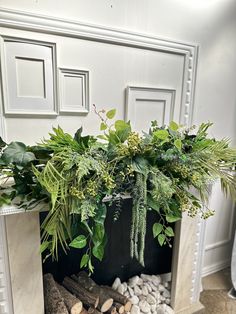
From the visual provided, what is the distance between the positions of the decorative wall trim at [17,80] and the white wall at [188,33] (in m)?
0.04

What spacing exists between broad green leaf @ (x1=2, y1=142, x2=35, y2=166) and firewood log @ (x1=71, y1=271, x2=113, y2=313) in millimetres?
866

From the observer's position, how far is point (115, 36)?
46.6 inches

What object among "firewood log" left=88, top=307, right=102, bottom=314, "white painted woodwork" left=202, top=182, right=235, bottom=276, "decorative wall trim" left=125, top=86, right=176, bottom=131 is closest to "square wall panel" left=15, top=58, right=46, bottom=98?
"decorative wall trim" left=125, top=86, right=176, bottom=131

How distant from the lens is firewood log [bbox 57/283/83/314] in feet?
3.81

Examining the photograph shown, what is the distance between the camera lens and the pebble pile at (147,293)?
1.39 m

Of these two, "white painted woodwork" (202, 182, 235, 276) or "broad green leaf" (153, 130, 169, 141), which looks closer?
"broad green leaf" (153, 130, 169, 141)

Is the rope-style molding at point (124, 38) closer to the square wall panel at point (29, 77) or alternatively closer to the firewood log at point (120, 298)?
the square wall panel at point (29, 77)

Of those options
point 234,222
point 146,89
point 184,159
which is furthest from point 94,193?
point 234,222

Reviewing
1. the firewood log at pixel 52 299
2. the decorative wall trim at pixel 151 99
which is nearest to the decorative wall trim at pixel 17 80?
the decorative wall trim at pixel 151 99

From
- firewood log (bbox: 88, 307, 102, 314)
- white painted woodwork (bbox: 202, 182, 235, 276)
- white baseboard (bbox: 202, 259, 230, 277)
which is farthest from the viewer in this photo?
white baseboard (bbox: 202, 259, 230, 277)

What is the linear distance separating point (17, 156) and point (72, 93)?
49 centimetres

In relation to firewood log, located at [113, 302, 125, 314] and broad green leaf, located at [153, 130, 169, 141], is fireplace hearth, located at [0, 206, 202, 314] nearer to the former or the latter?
firewood log, located at [113, 302, 125, 314]

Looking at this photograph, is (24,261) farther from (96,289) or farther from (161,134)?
(161,134)

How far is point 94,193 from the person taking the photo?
0.81 metres
